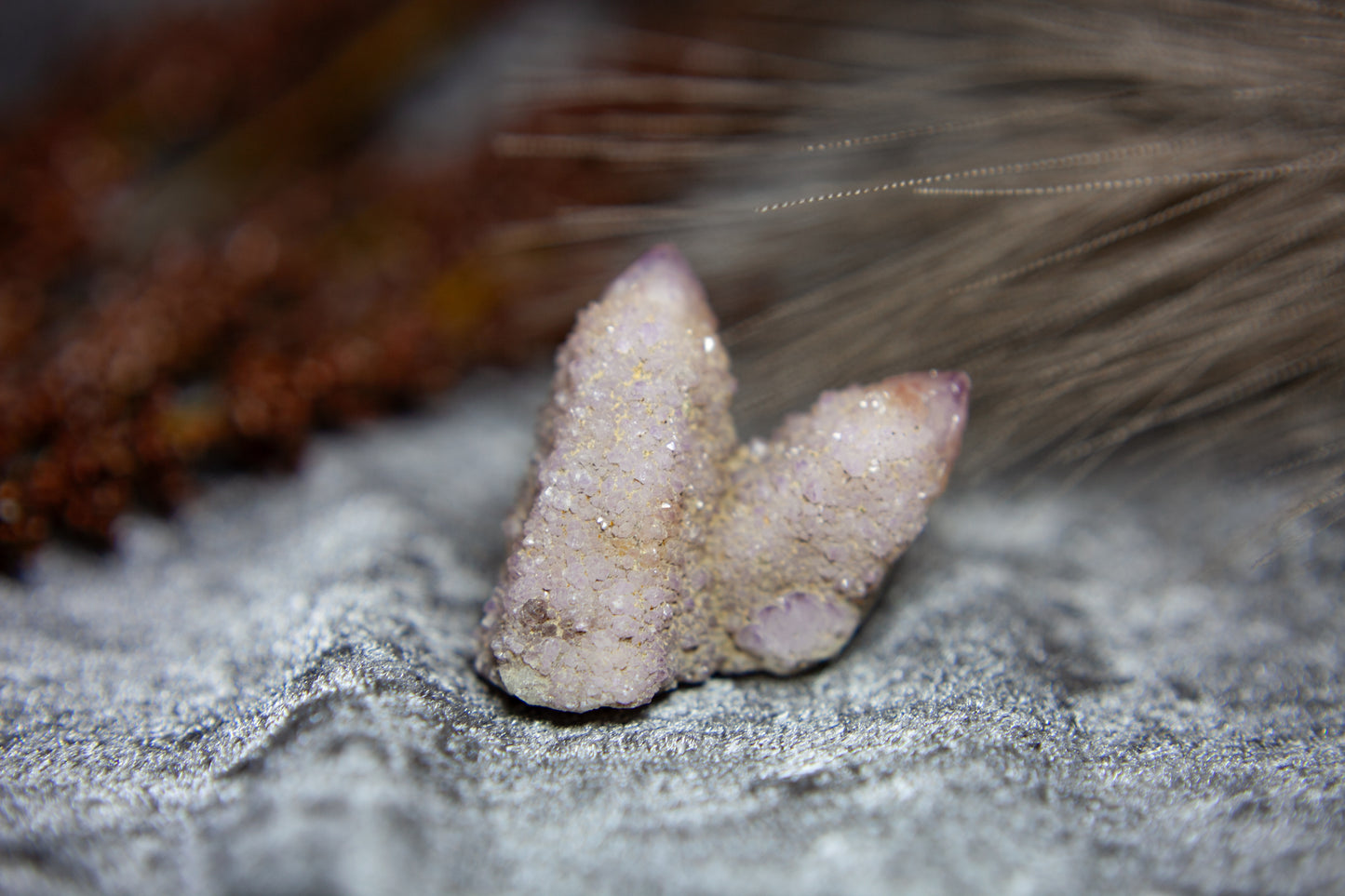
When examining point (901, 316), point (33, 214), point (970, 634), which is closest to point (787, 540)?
point (970, 634)

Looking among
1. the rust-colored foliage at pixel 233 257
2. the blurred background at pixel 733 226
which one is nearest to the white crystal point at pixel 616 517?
the blurred background at pixel 733 226

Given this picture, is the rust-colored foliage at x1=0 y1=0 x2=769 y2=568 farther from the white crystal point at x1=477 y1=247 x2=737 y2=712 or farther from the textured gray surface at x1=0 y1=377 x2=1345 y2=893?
the white crystal point at x1=477 y1=247 x2=737 y2=712

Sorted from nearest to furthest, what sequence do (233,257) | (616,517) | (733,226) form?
(616,517) < (733,226) < (233,257)

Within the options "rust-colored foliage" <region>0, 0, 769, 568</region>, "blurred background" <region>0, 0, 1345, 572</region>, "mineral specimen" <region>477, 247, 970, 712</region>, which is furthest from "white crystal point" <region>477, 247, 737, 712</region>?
"rust-colored foliage" <region>0, 0, 769, 568</region>

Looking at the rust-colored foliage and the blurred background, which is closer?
the blurred background

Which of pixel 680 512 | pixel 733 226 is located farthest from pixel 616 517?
pixel 733 226

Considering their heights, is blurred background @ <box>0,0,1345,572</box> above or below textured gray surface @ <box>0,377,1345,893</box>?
above

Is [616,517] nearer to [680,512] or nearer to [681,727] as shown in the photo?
[680,512]
